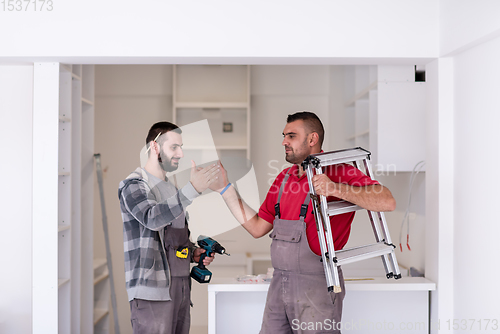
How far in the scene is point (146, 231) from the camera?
2.02 m

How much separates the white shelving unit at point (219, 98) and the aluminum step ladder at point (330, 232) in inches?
85.7

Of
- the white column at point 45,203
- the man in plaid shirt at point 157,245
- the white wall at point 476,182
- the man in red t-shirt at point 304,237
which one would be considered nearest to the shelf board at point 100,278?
the white column at point 45,203

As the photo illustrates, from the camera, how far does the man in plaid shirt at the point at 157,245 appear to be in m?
1.95

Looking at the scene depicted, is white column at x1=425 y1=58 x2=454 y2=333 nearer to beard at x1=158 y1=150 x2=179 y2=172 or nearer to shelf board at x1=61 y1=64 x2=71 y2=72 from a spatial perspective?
beard at x1=158 y1=150 x2=179 y2=172

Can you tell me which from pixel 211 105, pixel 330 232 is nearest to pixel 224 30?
pixel 330 232

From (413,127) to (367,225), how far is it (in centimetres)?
111

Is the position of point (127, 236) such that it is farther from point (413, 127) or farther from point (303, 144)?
point (413, 127)

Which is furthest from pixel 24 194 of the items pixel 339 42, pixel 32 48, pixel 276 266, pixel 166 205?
pixel 339 42

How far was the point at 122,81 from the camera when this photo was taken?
4191 millimetres

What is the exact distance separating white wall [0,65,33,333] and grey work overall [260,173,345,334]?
1497mm

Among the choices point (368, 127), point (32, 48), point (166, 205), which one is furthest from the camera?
point (368, 127)

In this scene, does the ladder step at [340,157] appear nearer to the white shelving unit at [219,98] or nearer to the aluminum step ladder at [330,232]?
the aluminum step ladder at [330,232]

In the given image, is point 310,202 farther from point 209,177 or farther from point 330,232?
point 209,177

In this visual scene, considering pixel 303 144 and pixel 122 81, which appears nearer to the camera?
pixel 303 144
